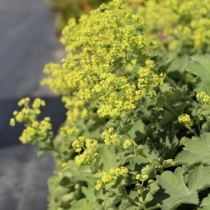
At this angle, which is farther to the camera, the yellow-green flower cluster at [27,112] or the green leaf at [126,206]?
the yellow-green flower cluster at [27,112]

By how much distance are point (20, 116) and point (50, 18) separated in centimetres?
1014

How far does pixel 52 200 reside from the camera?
2176 mm

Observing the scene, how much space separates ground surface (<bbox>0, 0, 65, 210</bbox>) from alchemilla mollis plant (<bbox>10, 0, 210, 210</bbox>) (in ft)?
4.51

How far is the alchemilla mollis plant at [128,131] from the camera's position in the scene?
1.49 metres

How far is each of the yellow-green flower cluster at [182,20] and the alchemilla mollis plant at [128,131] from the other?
371 mm

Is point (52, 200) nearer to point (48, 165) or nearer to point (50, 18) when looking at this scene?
point (48, 165)

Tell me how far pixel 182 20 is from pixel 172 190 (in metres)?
1.46

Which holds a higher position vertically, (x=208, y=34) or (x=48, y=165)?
(x=48, y=165)

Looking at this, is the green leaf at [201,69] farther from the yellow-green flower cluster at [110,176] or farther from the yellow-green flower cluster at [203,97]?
the yellow-green flower cluster at [110,176]

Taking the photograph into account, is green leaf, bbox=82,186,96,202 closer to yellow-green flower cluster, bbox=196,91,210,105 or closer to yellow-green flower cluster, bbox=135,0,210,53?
yellow-green flower cluster, bbox=196,91,210,105

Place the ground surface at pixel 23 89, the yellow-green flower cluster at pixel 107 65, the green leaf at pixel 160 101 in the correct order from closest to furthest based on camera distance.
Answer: the yellow-green flower cluster at pixel 107 65, the green leaf at pixel 160 101, the ground surface at pixel 23 89

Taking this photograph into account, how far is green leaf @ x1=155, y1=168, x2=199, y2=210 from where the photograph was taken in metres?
1.48

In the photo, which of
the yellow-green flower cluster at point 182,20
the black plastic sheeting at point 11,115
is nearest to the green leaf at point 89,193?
the yellow-green flower cluster at point 182,20

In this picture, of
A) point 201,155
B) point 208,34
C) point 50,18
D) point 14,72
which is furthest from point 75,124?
point 50,18
